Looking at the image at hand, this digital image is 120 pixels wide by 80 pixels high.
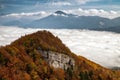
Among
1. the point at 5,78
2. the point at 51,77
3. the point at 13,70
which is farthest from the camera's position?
the point at 51,77

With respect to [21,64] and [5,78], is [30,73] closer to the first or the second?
[21,64]

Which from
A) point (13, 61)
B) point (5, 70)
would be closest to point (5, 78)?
point (5, 70)

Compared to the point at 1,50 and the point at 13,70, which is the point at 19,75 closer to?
the point at 13,70

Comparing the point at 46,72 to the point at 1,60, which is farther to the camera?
the point at 46,72

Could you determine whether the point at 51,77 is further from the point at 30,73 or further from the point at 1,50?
the point at 1,50

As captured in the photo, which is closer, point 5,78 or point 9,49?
point 5,78

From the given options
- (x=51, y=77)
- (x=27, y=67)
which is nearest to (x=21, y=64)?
(x=27, y=67)

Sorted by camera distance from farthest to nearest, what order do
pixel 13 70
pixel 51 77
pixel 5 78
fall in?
pixel 51 77 → pixel 13 70 → pixel 5 78

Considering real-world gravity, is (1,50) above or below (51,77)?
above
